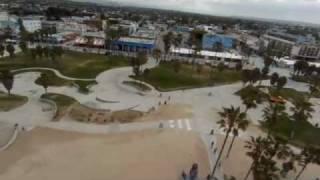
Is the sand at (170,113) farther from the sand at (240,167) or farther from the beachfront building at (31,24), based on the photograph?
the beachfront building at (31,24)

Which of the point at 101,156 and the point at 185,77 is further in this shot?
the point at 185,77

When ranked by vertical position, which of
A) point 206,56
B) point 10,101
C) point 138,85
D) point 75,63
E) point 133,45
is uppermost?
point 10,101

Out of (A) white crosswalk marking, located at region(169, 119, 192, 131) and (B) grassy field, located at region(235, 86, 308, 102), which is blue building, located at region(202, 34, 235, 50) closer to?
(B) grassy field, located at region(235, 86, 308, 102)

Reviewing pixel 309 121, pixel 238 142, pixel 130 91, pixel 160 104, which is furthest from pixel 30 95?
pixel 309 121

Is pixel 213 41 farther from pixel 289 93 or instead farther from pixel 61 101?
pixel 61 101

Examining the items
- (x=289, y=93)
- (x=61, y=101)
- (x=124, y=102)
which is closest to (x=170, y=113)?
(x=124, y=102)

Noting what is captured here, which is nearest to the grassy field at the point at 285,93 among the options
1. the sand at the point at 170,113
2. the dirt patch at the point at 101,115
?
the sand at the point at 170,113

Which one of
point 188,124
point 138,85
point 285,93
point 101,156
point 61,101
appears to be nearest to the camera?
point 101,156
